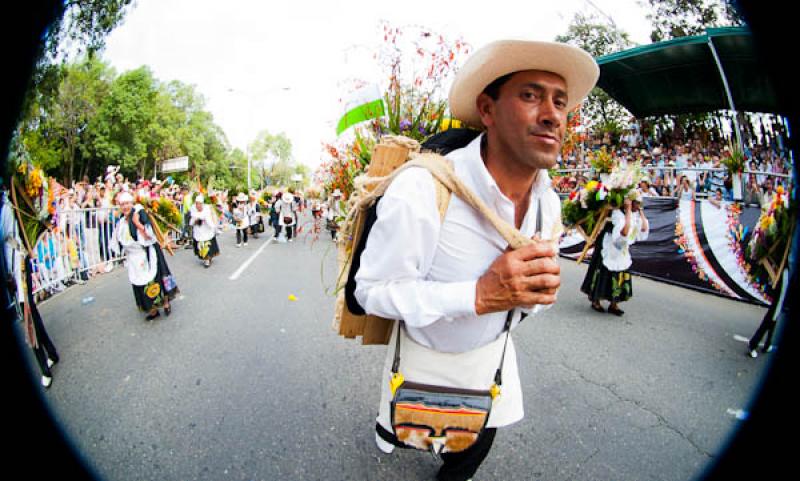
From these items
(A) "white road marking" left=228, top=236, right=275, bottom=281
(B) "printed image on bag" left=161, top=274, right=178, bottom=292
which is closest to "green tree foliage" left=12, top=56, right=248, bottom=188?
(B) "printed image on bag" left=161, top=274, right=178, bottom=292

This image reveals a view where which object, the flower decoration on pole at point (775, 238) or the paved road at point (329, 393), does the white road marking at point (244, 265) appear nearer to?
the paved road at point (329, 393)

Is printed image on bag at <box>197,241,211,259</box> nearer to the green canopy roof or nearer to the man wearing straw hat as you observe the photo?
the man wearing straw hat

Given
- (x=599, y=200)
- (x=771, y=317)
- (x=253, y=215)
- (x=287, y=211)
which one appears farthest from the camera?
(x=253, y=215)

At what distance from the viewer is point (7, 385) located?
898 mm

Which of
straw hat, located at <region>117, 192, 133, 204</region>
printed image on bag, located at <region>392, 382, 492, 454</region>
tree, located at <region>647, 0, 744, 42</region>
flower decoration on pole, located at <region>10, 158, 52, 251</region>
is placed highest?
tree, located at <region>647, 0, 744, 42</region>

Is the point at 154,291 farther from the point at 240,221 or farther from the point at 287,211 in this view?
the point at 287,211

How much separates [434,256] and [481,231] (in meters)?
0.17

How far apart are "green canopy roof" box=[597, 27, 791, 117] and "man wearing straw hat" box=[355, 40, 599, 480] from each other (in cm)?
56

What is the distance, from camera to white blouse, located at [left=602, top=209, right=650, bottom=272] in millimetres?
4871

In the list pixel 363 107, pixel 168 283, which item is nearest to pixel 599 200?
pixel 363 107

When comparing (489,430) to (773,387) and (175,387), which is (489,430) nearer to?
(773,387)

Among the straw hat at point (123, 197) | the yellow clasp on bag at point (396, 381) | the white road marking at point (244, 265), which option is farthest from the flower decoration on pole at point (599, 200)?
the white road marking at point (244, 265)

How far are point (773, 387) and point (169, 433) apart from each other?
301cm

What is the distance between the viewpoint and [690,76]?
384 centimetres
